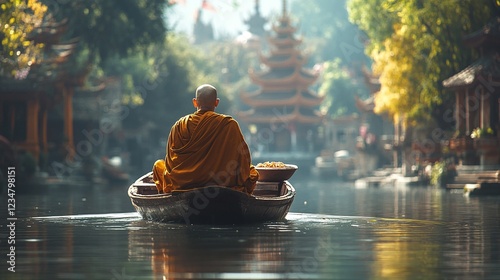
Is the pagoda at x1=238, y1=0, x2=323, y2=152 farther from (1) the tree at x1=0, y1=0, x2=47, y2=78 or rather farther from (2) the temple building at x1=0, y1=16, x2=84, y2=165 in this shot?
(1) the tree at x1=0, y1=0, x2=47, y2=78

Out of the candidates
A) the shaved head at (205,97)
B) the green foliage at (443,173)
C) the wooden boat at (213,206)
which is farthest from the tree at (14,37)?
the green foliage at (443,173)

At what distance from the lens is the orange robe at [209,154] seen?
17172 mm

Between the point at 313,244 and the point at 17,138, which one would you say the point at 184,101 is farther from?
the point at 313,244

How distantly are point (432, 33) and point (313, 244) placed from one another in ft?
95.8

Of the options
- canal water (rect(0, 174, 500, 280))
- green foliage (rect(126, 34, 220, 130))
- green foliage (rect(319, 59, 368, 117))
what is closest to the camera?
canal water (rect(0, 174, 500, 280))

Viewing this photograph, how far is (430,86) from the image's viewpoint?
145ft

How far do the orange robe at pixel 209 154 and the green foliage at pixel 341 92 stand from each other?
86602mm

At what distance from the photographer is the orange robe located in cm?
1717

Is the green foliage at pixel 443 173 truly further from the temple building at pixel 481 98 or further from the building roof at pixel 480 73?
the building roof at pixel 480 73

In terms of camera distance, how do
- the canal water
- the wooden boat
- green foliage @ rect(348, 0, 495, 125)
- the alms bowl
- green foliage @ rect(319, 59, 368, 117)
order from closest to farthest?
the canal water, the wooden boat, the alms bowl, green foliage @ rect(348, 0, 495, 125), green foliage @ rect(319, 59, 368, 117)

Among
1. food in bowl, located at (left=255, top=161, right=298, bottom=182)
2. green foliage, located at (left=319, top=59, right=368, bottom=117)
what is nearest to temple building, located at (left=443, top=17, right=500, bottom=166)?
food in bowl, located at (left=255, top=161, right=298, bottom=182)

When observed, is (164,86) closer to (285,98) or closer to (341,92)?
(285,98)

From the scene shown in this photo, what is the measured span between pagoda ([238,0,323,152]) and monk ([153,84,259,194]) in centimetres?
7986

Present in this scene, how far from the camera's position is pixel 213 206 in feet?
55.6
